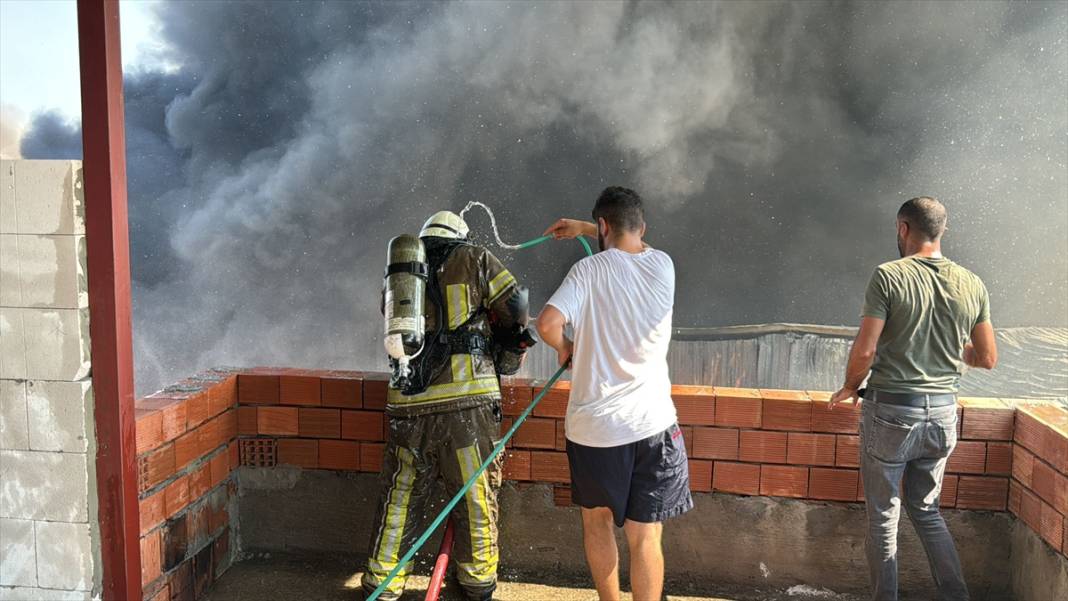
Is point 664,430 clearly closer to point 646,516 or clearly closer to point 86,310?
point 646,516

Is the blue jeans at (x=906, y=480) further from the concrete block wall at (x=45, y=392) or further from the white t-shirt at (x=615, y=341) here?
the concrete block wall at (x=45, y=392)

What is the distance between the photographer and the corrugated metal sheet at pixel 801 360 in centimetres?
716

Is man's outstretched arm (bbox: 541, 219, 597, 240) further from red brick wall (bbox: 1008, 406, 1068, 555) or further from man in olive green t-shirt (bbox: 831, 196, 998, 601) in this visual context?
red brick wall (bbox: 1008, 406, 1068, 555)

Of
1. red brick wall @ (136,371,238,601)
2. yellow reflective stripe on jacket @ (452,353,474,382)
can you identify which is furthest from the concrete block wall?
yellow reflective stripe on jacket @ (452,353,474,382)

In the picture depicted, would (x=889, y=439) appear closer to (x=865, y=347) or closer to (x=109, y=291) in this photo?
(x=865, y=347)

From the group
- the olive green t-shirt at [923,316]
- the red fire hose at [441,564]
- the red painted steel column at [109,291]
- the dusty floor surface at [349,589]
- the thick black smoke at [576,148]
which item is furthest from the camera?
the thick black smoke at [576,148]

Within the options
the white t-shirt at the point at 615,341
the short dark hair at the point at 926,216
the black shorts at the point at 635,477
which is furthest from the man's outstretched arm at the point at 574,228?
the short dark hair at the point at 926,216

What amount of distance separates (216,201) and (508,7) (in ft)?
13.0

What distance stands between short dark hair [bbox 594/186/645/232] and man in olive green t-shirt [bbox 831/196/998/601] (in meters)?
0.88

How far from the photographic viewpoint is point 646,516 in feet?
8.44

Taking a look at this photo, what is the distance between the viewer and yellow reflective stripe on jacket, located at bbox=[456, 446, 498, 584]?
3.06m

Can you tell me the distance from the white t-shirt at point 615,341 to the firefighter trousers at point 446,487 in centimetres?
61

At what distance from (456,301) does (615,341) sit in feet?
2.36

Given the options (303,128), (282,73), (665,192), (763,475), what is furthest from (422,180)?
(763,475)
